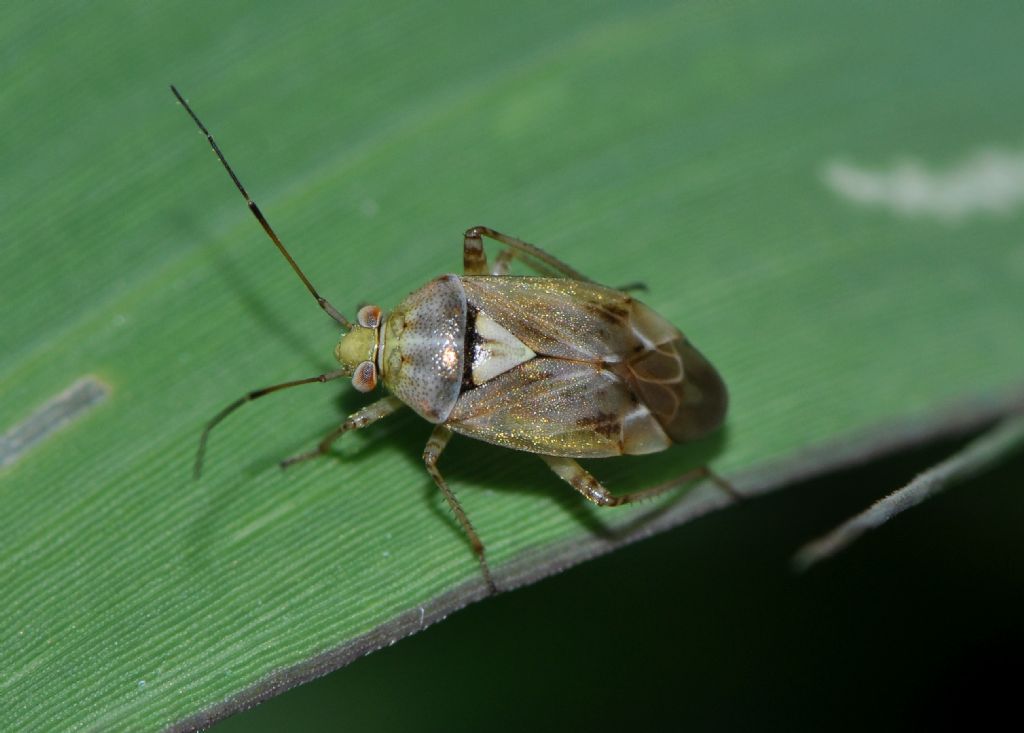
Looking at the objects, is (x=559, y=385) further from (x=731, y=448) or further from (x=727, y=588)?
(x=727, y=588)

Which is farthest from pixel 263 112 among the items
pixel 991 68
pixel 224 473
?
pixel 991 68

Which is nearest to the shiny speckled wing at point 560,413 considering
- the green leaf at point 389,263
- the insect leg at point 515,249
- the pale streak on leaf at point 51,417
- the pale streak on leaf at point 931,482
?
the green leaf at point 389,263

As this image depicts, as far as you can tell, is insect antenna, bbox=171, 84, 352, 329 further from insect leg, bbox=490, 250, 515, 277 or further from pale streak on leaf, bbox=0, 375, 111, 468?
pale streak on leaf, bbox=0, 375, 111, 468

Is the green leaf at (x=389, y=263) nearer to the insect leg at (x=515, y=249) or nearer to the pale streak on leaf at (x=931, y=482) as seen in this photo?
the insect leg at (x=515, y=249)

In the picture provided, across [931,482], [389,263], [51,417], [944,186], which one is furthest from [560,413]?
[944,186]

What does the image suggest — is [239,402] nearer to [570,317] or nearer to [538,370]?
Result: [538,370]
